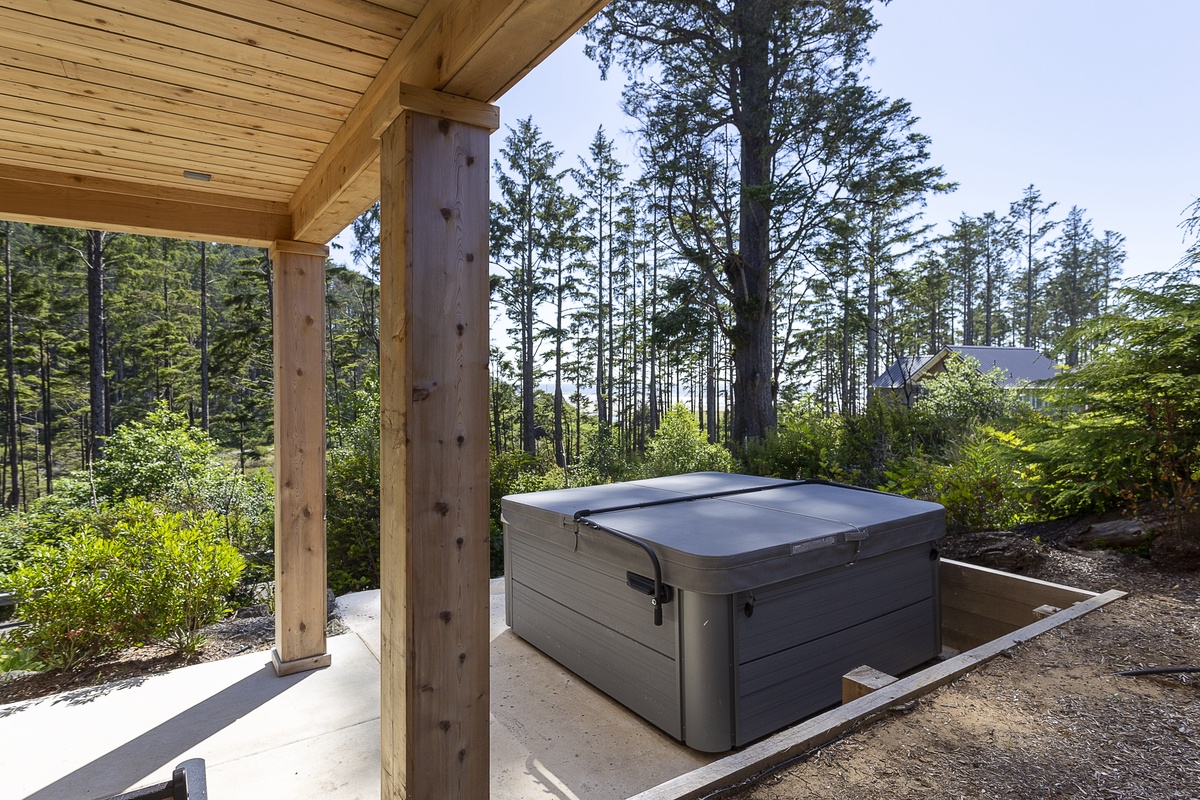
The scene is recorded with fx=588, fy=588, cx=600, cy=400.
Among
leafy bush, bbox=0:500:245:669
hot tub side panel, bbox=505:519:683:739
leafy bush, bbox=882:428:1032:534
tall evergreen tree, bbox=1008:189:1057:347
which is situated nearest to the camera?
hot tub side panel, bbox=505:519:683:739

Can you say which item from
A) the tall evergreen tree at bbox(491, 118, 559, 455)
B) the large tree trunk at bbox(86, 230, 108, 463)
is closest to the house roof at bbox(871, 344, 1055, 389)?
the tall evergreen tree at bbox(491, 118, 559, 455)

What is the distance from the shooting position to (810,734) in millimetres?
1592

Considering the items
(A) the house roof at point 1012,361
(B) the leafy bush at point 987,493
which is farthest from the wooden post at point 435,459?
(A) the house roof at point 1012,361

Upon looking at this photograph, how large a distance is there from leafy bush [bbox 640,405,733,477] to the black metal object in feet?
20.5

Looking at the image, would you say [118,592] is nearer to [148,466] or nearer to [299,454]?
[299,454]

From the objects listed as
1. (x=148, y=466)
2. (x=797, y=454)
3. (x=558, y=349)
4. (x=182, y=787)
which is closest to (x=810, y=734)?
(x=182, y=787)

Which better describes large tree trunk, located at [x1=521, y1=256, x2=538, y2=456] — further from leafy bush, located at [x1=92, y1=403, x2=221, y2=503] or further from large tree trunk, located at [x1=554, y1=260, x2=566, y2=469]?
leafy bush, located at [x1=92, y1=403, x2=221, y2=503]

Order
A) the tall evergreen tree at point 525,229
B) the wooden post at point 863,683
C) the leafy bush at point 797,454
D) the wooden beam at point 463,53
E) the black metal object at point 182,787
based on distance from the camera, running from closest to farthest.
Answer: the black metal object at point 182,787 → the wooden beam at point 463,53 → the wooden post at point 863,683 → the leafy bush at point 797,454 → the tall evergreen tree at point 525,229

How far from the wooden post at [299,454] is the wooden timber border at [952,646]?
2.08 meters

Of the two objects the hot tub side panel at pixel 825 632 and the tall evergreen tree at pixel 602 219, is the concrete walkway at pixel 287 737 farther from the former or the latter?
the tall evergreen tree at pixel 602 219

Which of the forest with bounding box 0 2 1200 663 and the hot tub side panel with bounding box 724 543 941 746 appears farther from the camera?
the forest with bounding box 0 2 1200 663

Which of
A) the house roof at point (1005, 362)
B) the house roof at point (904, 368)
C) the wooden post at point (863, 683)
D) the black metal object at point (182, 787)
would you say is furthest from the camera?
the house roof at point (904, 368)

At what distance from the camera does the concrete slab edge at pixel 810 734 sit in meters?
1.38

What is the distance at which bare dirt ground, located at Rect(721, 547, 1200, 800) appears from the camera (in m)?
1.39
